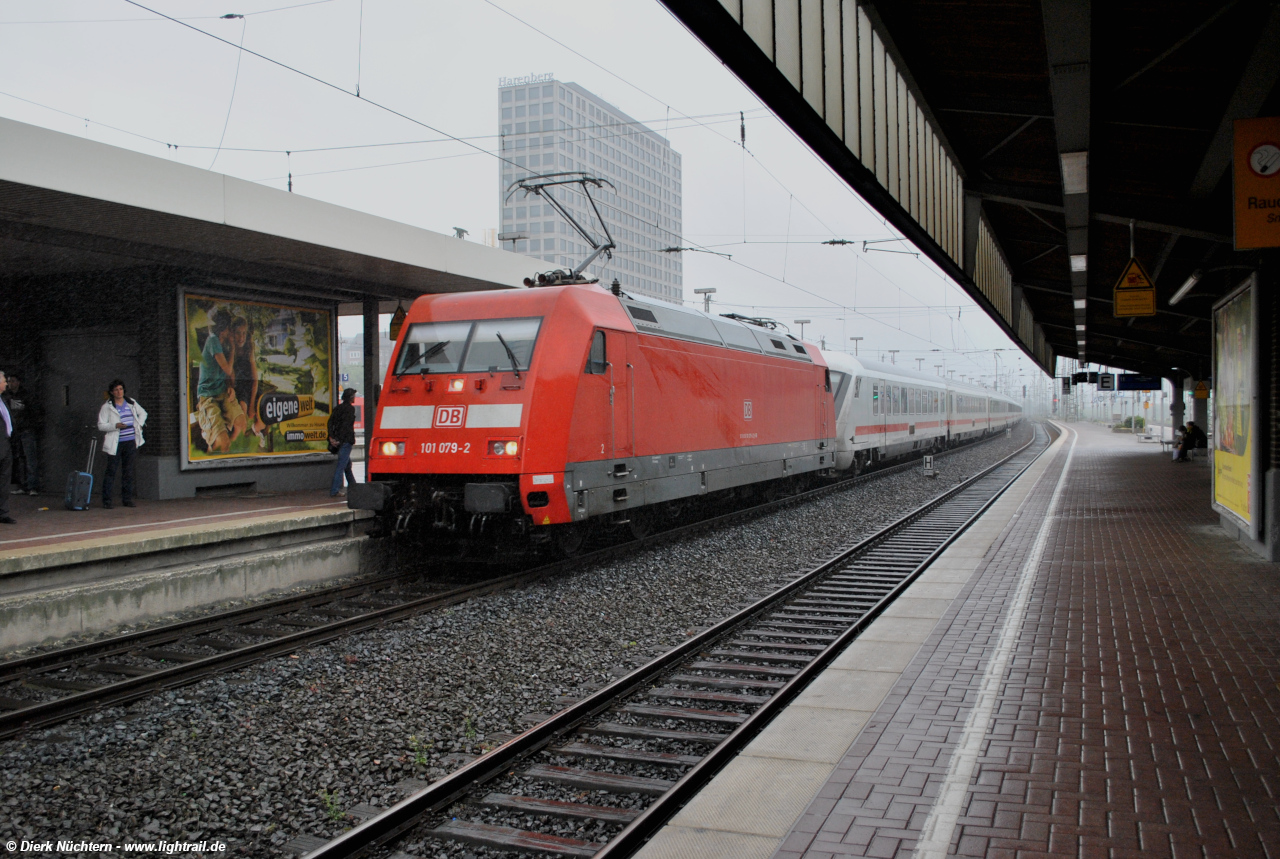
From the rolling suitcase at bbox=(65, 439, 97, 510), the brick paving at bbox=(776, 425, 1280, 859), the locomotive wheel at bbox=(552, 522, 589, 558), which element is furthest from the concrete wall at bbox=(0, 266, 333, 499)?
the brick paving at bbox=(776, 425, 1280, 859)

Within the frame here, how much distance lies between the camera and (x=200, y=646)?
7.24 meters

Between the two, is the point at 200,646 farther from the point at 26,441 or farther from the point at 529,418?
the point at 26,441

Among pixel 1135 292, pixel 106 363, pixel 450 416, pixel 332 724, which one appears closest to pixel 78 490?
pixel 106 363

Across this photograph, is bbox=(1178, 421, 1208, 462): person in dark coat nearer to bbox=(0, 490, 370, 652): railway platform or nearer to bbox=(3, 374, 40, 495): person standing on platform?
bbox=(0, 490, 370, 652): railway platform

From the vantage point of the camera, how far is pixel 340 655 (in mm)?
6883

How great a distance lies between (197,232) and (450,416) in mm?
3952

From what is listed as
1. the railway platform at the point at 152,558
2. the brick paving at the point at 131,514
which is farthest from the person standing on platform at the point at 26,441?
the railway platform at the point at 152,558

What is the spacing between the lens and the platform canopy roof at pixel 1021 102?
6.06 meters

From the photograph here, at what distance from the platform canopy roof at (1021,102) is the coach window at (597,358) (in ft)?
10.5

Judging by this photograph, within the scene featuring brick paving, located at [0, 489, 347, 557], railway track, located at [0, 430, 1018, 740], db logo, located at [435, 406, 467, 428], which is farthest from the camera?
db logo, located at [435, 406, 467, 428]

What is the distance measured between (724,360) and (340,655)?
812 cm

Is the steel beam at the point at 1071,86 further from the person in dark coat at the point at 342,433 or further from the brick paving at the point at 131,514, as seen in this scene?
the person in dark coat at the point at 342,433

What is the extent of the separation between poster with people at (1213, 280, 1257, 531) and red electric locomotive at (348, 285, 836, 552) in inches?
266

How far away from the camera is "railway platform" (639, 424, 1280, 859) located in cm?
372
